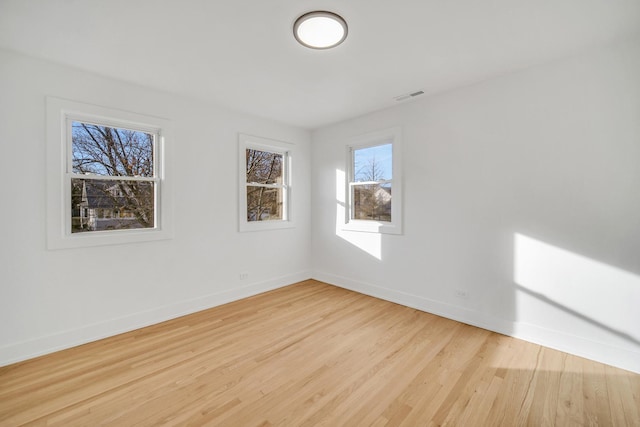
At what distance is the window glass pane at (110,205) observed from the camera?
2682mm

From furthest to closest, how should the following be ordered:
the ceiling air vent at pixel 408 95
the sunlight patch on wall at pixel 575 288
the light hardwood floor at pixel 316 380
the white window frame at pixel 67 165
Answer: the ceiling air vent at pixel 408 95 < the white window frame at pixel 67 165 < the sunlight patch on wall at pixel 575 288 < the light hardwood floor at pixel 316 380

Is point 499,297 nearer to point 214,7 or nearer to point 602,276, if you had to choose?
point 602,276

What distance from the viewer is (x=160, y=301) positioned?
122 inches

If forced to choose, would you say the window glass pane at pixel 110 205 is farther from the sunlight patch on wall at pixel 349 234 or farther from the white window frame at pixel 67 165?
the sunlight patch on wall at pixel 349 234

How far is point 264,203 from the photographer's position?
4219 mm

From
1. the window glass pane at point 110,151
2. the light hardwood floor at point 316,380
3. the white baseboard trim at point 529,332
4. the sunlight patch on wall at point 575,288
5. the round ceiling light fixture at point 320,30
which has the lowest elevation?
the light hardwood floor at point 316,380

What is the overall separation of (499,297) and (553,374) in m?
0.78

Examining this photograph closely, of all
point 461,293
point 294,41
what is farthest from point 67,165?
point 461,293

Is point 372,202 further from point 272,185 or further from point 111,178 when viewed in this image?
point 111,178

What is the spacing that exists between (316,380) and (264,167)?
3030 mm

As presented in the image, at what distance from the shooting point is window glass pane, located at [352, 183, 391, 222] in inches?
149

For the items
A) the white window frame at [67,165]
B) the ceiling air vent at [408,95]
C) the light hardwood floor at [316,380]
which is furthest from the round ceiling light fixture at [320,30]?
the light hardwood floor at [316,380]

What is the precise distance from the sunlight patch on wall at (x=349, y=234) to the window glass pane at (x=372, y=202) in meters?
0.17

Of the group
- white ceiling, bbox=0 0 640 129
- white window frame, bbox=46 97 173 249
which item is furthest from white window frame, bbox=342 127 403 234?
white window frame, bbox=46 97 173 249
